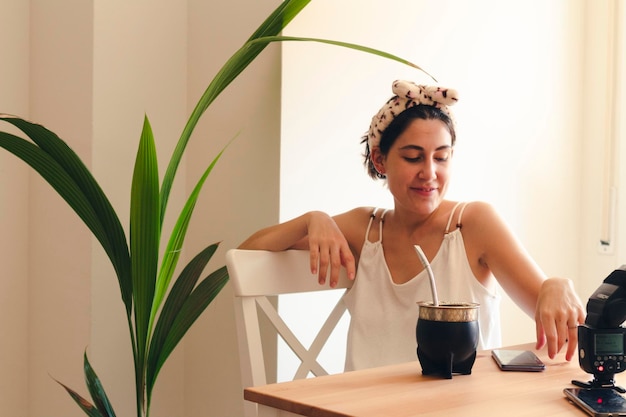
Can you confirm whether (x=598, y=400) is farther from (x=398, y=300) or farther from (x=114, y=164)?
(x=114, y=164)

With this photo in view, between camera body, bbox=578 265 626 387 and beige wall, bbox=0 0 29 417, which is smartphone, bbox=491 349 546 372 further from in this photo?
beige wall, bbox=0 0 29 417

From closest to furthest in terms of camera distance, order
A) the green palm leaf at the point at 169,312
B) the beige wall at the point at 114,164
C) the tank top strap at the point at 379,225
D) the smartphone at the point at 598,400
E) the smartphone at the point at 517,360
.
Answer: the smartphone at the point at 598,400
the smartphone at the point at 517,360
the green palm leaf at the point at 169,312
the tank top strap at the point at 379,225
the beige wall at the point at 114,164

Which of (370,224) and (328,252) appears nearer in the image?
(328,252)

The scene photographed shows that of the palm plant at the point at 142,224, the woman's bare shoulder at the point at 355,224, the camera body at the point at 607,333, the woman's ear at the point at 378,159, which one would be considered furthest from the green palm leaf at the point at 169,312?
the camera body at the point at 607,333

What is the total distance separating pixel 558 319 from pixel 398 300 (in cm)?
63

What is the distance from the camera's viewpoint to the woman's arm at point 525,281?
150cm

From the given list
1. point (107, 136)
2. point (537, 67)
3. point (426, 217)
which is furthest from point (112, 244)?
point (537, 67)

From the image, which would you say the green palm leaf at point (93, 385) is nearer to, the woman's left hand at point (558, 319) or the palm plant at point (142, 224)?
the palm plant at point (142, 224)

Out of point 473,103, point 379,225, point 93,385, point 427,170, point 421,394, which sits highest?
point 473,103

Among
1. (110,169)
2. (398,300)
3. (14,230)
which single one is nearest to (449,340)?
(398,300)

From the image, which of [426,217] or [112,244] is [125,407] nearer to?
[112,244]

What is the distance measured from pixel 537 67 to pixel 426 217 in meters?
1.27

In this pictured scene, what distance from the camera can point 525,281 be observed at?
190 cm

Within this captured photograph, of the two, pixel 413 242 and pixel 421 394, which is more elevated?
pixel 413 242
